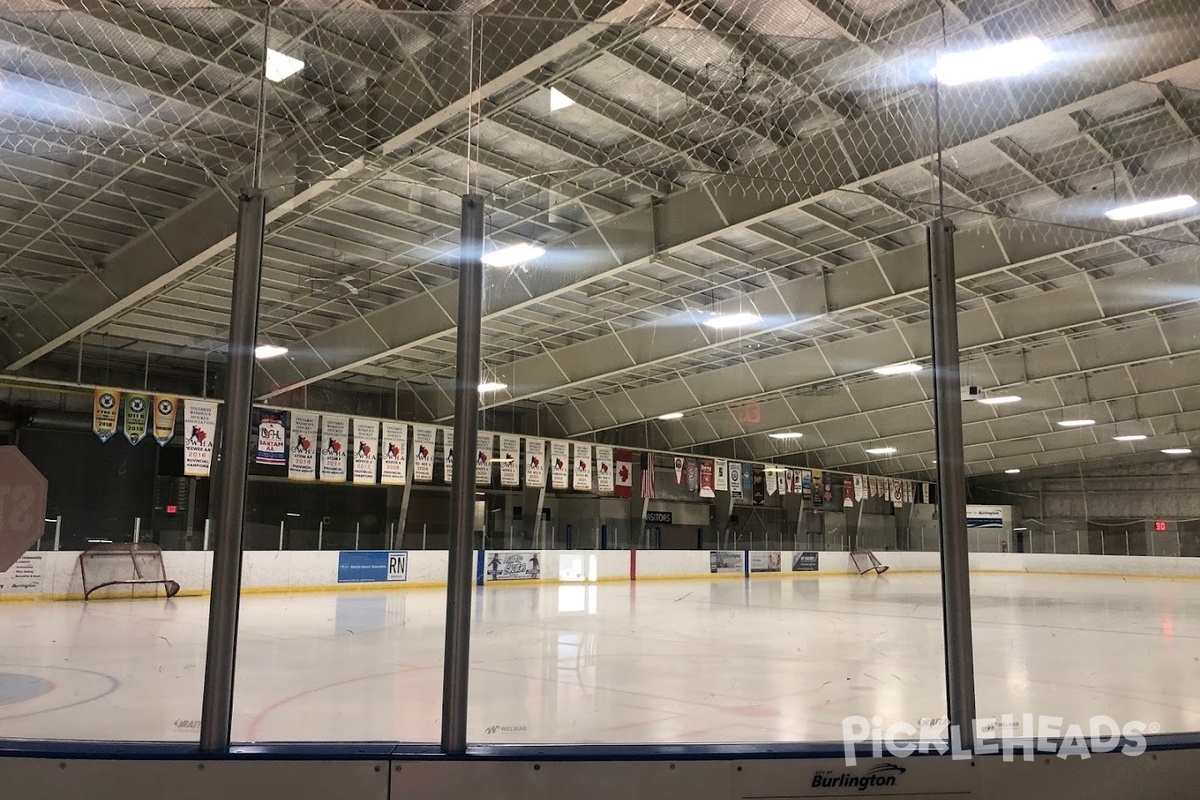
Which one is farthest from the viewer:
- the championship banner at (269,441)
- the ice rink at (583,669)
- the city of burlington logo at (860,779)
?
the championship banner at (269,441)

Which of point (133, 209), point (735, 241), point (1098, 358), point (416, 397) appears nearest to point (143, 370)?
point (133, 209)

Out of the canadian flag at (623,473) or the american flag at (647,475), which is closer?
the canadian flag at (623,473)

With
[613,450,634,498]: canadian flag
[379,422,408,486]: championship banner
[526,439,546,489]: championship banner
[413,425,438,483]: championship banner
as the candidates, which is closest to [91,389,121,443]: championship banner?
[379,422,408,486]: championship banner

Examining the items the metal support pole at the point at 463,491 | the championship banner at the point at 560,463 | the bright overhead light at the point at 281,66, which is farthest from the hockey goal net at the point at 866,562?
the metal support pole at the point at 463,491

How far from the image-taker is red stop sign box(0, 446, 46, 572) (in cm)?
380

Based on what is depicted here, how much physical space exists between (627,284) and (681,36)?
8.78 meters

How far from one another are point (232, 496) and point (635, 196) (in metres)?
10.9

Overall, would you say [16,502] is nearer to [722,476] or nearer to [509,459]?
[509,459]

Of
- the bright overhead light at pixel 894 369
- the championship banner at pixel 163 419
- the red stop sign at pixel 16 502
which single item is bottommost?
the red stop sign at pixel 16 502

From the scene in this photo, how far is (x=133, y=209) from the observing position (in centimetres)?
1127

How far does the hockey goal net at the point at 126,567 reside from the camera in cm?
1440

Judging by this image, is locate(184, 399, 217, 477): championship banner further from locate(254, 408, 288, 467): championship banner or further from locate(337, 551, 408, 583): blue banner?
locate(337, 551, 408, 583): blue banner

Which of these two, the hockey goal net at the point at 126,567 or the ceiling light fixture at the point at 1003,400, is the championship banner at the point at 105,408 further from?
the ceiling light fixture at the point at 1003,400

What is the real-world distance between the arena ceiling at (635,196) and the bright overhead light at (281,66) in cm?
10
